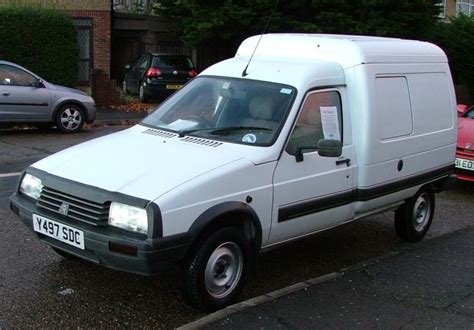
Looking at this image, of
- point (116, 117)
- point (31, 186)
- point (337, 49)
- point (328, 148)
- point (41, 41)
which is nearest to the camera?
point (31, 186)

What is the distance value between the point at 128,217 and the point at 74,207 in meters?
0.45

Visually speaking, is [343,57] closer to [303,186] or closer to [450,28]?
[303,186]

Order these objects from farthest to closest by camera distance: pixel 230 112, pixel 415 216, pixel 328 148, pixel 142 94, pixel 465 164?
pixel 142 94, pixel 465 164, pixel 415 216, pixel 230 112, pixel 328 148

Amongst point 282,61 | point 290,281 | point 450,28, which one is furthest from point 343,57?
point 450,28

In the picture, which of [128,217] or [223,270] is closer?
[128,217]

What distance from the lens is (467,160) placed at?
8.78 metres

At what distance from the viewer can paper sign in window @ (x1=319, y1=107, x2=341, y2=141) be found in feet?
16.6

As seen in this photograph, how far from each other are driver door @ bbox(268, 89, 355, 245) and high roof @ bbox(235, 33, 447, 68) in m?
0.41

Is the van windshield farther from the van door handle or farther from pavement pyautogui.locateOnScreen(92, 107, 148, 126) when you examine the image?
pavement pyautogui.locateOnScreen(92, 107, 148, 126)

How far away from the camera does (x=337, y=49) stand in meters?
5.42

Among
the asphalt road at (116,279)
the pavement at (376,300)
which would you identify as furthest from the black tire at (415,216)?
the pavement at (376,300)

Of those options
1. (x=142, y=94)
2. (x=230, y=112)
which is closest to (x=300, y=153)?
(x=230, y=112)

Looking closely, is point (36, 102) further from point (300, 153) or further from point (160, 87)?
point (300, 153)

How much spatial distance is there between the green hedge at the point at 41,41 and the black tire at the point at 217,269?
15146mm
